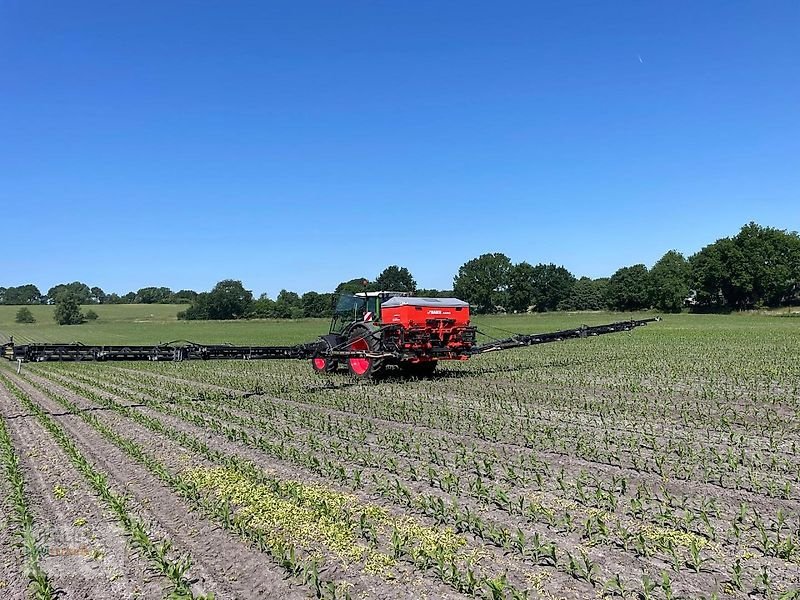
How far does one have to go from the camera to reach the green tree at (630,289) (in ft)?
307

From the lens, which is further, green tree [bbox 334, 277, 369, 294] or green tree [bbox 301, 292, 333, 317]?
green tree [bbox 301, 292, 333, 317]

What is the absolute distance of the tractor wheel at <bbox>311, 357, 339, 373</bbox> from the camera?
56.5 feet

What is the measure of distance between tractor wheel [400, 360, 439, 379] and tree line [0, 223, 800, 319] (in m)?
53.1

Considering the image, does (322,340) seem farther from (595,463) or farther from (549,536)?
(549,536)

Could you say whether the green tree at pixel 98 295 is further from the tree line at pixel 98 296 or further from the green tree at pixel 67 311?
the green tree at pixel 67 311

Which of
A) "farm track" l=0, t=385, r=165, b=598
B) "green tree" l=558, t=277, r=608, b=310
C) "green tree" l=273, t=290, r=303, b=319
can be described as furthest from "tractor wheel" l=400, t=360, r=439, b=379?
"green tree" l=558, t=277, r=608, b=310

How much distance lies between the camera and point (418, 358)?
14.8 meters

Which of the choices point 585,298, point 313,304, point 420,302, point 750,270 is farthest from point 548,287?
point 420,302

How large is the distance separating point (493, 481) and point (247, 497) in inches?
106

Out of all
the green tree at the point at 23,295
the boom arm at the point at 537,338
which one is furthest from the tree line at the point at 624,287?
the boom arm at the point at 537,338

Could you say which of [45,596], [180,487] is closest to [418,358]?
[180,487]

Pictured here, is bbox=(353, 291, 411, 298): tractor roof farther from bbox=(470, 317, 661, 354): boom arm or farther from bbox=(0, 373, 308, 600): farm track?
bbox=(0, 373, 308, 600): farm track

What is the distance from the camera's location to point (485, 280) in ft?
330

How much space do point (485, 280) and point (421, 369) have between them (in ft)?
279
